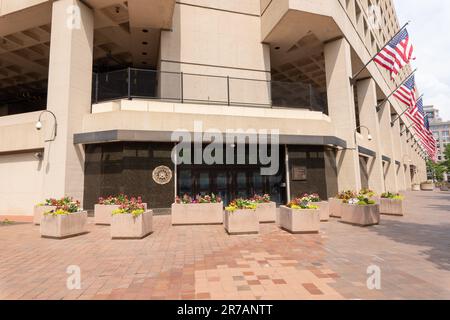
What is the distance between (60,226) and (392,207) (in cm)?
1535

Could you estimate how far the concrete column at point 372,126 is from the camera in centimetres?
2311

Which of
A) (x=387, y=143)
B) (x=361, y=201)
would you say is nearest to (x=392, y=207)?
(x=361, y=201)

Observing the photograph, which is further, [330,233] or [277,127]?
[277,127]

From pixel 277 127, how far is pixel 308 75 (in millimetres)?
13411

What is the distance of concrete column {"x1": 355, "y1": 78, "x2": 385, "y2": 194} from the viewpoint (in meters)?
23.1

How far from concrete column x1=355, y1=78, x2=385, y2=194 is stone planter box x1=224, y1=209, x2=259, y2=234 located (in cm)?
1789

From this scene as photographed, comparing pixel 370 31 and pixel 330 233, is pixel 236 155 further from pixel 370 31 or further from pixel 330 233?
pixel 370 31

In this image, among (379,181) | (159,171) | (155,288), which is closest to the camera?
(155,288)

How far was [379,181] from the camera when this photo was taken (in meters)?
23.0

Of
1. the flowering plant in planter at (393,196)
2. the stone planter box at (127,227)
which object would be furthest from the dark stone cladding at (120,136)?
the flowering plant in planter at (393,196)

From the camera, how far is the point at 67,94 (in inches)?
521

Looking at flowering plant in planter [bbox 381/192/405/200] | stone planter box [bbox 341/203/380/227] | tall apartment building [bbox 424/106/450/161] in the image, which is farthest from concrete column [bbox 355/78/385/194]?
tall apartment building [bbox 424/106/450/161]

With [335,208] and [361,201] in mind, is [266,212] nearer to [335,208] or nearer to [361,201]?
[335,208]
